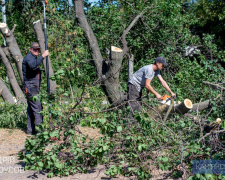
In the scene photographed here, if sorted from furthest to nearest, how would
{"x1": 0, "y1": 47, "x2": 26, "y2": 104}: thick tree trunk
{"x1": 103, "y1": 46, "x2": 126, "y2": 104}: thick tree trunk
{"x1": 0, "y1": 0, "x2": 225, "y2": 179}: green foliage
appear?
{"x1": 0, "y1": 47, "x2": 26, "y2": 104}: thick tree trunk
{"x1": 103, "y1": 46, "x2": 126, "y2": 104}: thick tree trunk
{"x1": 0, "y1": 0, "x2": 225, "y2": 179}: green foliage

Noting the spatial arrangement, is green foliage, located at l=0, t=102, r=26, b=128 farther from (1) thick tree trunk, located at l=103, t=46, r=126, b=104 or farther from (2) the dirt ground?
(1) thick tree trunk, located at l=103, t=46, r=126, b=104

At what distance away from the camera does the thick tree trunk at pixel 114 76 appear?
18.7ft

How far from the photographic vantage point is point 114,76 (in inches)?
237

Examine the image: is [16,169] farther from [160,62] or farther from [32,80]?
[160,62]

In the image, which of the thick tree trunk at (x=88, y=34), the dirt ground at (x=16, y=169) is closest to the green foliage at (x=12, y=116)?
the dirt ground at (x=16, y=169)

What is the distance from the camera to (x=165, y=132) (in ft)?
13.3

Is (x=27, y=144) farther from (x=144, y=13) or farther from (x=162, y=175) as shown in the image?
(x=144, y=13)

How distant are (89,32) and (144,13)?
2.91 m

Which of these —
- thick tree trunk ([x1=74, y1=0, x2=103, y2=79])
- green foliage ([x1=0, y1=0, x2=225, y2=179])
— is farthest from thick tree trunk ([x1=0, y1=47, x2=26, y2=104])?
thick tree trunk ([x1=74, y1=0, x2=103, y2=79])

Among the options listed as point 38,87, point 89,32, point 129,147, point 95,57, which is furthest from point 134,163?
point 89,32

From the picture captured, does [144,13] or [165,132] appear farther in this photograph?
[144,13]


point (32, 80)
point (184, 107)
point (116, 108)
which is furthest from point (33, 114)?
point (184, 107)

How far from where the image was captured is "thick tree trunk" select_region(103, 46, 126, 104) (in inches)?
225

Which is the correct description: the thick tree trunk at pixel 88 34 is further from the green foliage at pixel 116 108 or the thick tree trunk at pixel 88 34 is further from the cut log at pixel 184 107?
the cut log at pixel 184 107
